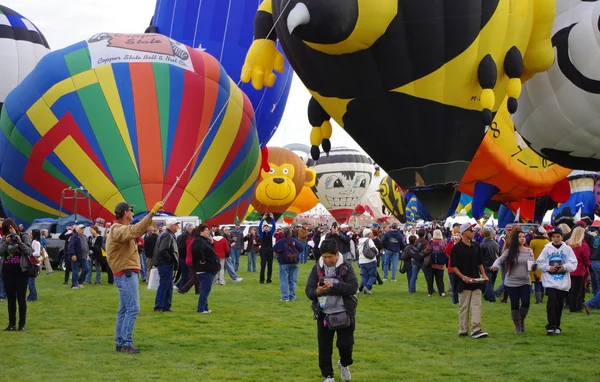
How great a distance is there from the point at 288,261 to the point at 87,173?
7444mm

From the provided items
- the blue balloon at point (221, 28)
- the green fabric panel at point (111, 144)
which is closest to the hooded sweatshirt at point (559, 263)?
the green fabric panel at point (111, 144)

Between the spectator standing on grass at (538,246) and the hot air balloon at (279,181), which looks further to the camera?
the hot air balloon at (279,181)

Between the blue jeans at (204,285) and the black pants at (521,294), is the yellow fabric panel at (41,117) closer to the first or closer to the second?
the blue jeans at (204,285)

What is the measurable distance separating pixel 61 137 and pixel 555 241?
12.3 m

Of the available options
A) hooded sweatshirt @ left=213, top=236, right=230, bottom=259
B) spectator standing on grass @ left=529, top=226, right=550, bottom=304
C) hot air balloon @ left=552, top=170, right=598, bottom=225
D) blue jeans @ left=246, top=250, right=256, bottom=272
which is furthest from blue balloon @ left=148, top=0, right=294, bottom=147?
spectator standing on grass @ left=529, top=226, right=550, bottom=304

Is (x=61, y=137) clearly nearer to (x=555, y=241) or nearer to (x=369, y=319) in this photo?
(x=369, y=319)

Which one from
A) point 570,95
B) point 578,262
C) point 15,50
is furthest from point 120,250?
point 15,50

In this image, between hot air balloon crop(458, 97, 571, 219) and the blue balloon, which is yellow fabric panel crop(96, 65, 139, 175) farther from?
hot air balloon crop(458, 97, 571, 219)

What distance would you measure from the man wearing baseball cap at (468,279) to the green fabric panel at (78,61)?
38.8 ft

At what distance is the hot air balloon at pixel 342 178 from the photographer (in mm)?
42188

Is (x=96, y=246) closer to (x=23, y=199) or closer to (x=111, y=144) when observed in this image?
(x=111, y=144)

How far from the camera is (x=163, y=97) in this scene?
18312mm

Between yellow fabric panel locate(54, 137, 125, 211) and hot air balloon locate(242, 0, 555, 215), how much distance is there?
881cm

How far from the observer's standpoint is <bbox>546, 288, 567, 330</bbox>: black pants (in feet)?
28.0
